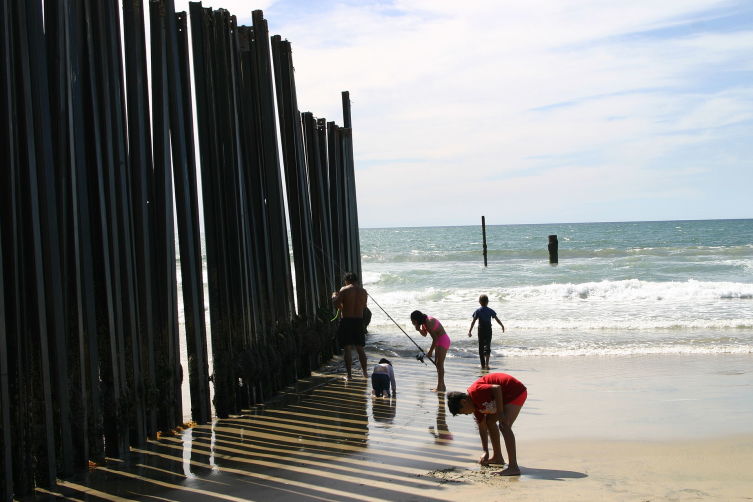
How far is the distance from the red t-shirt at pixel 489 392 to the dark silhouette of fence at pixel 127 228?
8.84 feet

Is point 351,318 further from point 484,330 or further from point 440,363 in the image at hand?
point 484,330

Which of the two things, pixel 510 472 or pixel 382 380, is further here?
pixel 382 380

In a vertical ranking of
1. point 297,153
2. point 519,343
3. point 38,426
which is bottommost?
point 519,343

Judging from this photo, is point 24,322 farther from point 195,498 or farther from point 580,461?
point 580,461

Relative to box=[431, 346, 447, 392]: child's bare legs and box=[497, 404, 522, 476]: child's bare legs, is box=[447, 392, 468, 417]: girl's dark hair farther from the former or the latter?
box=[431, 346, 447, 392]: child's bare legs

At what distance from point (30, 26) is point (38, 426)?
8.86 ft

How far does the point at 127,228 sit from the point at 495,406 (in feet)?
10.6

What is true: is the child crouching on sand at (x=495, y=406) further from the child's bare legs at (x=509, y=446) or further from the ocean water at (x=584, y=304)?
the ocean water at (x=584, y=304)

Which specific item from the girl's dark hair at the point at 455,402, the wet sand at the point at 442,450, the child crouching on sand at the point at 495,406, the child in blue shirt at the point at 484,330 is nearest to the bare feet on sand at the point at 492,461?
the child crouching on sand at the point at 495,406

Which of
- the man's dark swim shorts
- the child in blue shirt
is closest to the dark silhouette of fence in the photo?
the man's dark swim shorts

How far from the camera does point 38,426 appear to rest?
18.1 feet

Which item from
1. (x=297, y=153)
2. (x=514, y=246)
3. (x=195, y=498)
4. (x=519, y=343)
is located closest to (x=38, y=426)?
(x=195, y=498)

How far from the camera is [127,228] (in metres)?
6.47

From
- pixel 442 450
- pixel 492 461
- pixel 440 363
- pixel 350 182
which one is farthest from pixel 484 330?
pixel 492 461
